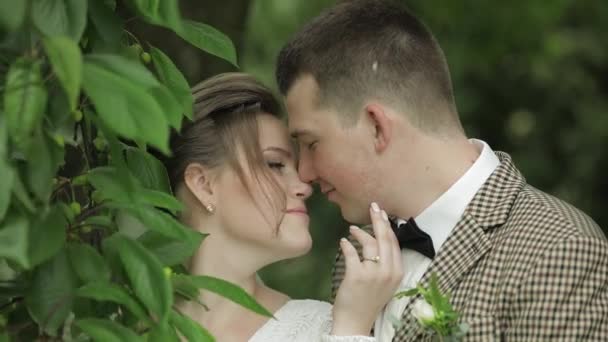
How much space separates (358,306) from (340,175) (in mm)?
441

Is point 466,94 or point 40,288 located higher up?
point 40,288

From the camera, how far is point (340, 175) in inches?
145

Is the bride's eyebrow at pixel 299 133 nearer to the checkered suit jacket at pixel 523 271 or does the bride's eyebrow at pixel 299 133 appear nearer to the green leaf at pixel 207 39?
the checkered suit jacket at pixel 523 271

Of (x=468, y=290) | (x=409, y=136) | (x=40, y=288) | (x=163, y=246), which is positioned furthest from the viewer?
(x=409, y=136)

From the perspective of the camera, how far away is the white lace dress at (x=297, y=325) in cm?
386

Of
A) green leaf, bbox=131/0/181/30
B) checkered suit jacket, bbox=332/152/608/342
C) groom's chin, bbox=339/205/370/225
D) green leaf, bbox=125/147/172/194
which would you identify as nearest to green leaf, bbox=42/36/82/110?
green leaf, bbox=131/0/181/30

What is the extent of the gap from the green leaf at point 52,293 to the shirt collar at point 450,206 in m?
1.45

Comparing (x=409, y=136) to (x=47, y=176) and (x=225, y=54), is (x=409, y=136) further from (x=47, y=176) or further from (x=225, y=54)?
(x=47, y=176)

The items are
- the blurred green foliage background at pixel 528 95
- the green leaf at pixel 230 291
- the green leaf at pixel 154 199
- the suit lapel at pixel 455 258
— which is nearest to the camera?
the green leaf at pixel 154 199

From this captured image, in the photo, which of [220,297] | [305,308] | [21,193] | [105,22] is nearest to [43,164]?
[21,193]

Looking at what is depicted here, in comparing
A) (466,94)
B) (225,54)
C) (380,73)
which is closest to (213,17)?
(380,73)

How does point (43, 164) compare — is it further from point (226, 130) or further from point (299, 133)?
point (226, 130)

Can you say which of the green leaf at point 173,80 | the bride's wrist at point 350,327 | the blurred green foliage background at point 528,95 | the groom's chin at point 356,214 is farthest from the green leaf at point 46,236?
the blurred green foliage background at point 528,95

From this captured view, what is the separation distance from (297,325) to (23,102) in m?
2.00
